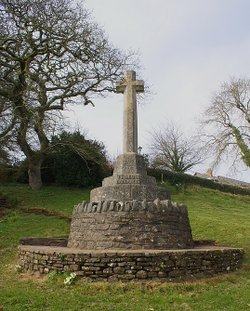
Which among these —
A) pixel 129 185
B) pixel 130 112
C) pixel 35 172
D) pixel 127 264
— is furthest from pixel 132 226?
pixel 35 172

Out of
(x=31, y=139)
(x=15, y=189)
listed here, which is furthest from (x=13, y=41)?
(x=15, y=189)

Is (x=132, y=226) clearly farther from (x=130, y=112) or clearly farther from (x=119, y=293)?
(x=130, y=112)

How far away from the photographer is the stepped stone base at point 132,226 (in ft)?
33.3

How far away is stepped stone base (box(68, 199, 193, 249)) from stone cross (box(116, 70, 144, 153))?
2789 millimetres

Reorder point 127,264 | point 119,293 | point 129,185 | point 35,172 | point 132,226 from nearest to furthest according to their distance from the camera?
point 119,293, point 127,264, point 132,226, point 129,185, point 35,172

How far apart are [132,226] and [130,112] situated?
4.22 m

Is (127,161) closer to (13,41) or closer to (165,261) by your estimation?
(165,261)

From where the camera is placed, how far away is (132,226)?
10234mm

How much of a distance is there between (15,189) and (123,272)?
1826cm

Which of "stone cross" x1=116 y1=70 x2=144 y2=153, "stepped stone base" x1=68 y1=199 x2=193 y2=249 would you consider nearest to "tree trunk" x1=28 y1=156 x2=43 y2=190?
"stone cross" x1=116 y1=70 x2=144 y2=153

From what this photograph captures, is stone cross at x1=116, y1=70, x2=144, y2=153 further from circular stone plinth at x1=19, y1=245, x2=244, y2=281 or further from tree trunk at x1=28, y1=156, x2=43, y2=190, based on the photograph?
tree trunk at x1=28, y1=156, x2=43, y2=190

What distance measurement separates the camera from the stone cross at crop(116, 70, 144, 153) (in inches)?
513

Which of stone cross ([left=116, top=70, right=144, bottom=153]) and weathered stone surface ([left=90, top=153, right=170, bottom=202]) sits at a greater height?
stone cross ([left=116, top=70, right=144, bottom=153])

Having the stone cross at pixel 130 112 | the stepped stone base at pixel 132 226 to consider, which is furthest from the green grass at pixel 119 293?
the stone cross at pixel 130 112
